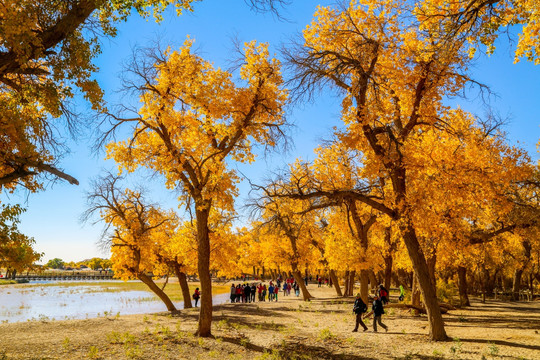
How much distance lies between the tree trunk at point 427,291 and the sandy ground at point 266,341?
417 millimetres

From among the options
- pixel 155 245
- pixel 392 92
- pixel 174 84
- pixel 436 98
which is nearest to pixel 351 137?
pixel 392 92

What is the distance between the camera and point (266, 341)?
1121 cm

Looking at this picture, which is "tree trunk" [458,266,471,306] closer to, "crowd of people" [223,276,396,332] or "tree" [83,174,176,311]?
"crowd of people" [223,276,396,332]

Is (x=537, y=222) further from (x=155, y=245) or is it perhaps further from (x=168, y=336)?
(x=155, y=245)

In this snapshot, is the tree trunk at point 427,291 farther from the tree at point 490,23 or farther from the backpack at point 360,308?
the tree at point 490,23

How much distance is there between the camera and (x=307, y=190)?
468 inches

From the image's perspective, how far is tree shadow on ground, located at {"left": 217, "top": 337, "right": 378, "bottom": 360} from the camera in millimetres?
9102

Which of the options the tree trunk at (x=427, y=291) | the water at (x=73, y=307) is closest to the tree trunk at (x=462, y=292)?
the tree trunk at (x=427, y=291)

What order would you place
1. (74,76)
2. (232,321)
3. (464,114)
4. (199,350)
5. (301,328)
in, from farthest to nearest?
1. (464,114)
2. (232,321)
3. (301,328)
4. (199,350)
5. (74,76)

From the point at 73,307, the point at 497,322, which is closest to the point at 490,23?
the point at 497,322

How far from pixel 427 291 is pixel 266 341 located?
17.1 ft

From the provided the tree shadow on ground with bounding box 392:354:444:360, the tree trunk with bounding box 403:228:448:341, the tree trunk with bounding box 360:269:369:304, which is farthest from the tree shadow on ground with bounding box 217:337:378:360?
the tree trunk with bounding box 360:269:369:304

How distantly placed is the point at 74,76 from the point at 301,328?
38.0 feet

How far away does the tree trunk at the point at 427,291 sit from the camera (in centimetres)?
1066
